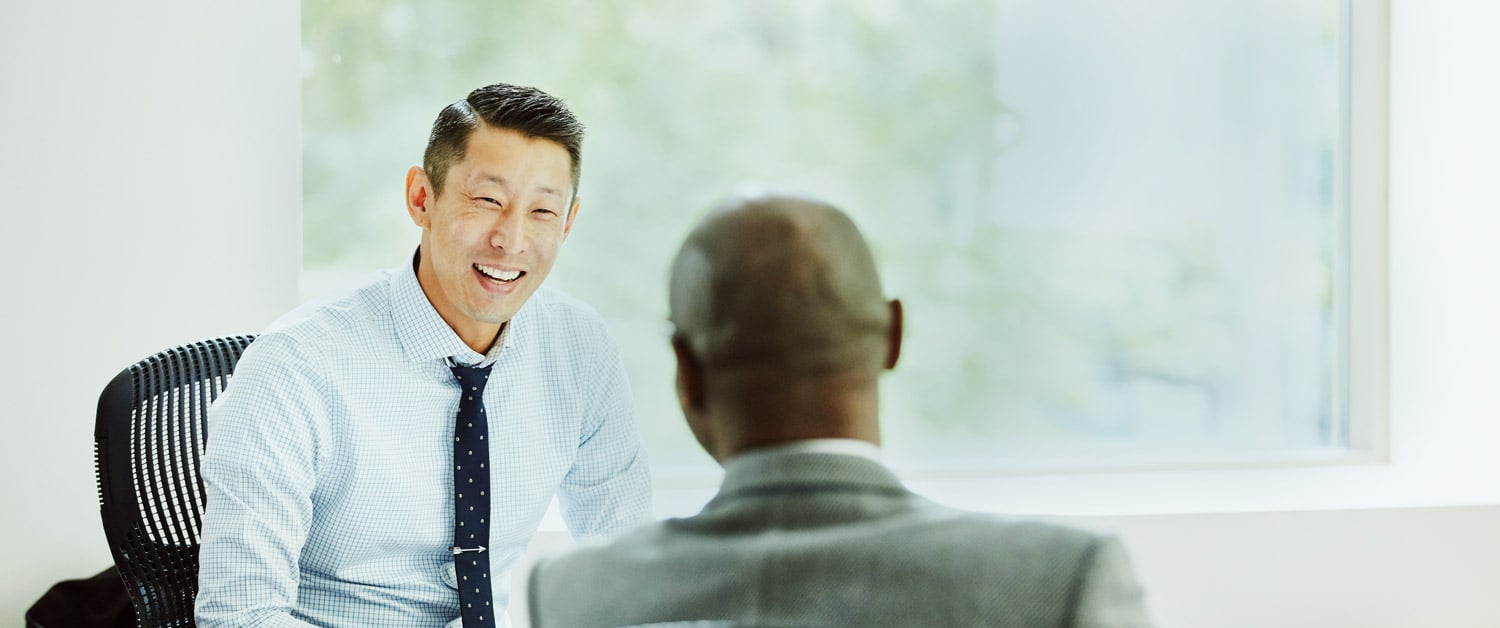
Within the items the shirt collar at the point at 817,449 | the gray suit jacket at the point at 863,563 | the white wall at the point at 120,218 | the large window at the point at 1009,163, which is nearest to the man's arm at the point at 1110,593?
the gray suit jacket at the point at 863,563

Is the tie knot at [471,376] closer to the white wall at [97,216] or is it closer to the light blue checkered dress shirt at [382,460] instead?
the light blue checkered dress shirt at [382,460]

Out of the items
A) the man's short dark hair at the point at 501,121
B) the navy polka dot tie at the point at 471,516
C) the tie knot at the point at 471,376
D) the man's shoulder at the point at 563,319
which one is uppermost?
the man's short dark hair at the point at 501,121

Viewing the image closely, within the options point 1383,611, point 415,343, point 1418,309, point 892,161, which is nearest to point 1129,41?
point 892,161

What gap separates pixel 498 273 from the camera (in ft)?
4.41

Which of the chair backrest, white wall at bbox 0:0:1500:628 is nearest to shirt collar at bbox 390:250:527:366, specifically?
the chair backrest

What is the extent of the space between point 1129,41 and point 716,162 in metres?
1.03

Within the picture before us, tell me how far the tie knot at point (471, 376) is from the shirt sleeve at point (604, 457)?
0.15 metres

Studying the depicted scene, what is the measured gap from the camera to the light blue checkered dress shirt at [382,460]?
1199 mm

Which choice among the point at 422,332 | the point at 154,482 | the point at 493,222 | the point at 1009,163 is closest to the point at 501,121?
the point at 493,222

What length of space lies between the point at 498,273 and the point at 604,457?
275 mm

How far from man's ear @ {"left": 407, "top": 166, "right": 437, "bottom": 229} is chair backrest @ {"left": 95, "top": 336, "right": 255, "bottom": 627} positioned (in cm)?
34

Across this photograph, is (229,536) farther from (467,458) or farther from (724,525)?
(724,525)

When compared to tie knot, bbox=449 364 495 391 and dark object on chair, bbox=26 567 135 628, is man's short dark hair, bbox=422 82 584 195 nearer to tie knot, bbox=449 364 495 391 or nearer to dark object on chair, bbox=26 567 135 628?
tie knot, bbox=449 364 495 391

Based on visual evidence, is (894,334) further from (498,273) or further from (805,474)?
(498,273)
